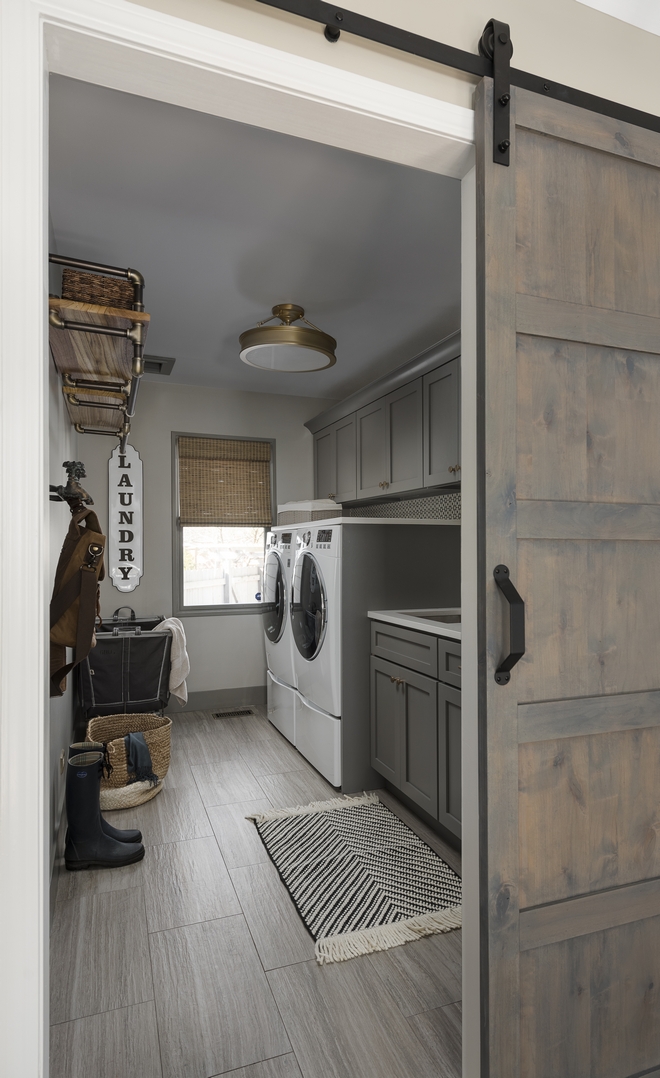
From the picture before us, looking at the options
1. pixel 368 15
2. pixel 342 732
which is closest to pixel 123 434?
pixel 342 732

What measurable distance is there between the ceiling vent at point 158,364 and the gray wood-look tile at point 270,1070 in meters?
3.64

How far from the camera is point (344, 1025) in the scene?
5.40 ft

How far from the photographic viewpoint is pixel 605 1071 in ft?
4.49

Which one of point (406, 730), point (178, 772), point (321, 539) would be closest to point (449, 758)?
point (406, 730)

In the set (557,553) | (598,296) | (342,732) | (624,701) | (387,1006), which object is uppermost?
(598,296)

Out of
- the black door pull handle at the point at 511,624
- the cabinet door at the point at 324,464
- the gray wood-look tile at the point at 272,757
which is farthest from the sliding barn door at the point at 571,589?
the cabinet door at the point at 324,464

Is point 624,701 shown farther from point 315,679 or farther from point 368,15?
point 315,679

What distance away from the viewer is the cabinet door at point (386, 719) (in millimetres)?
2939

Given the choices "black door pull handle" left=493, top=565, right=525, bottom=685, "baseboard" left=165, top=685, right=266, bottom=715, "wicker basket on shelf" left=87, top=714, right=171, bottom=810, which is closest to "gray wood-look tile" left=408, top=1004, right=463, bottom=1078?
"black door pull handle" left=493, top=565, right=525, bottom=685

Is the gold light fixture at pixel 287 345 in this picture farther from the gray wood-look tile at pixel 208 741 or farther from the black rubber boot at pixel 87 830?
the gray wood-look tile at pixel 208 741

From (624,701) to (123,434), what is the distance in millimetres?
2699

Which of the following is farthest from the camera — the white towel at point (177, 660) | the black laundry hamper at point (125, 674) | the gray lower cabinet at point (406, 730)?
the white towel at point (177, 660)

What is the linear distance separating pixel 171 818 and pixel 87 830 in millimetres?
511

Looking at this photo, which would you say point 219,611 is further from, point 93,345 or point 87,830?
point 93,345
